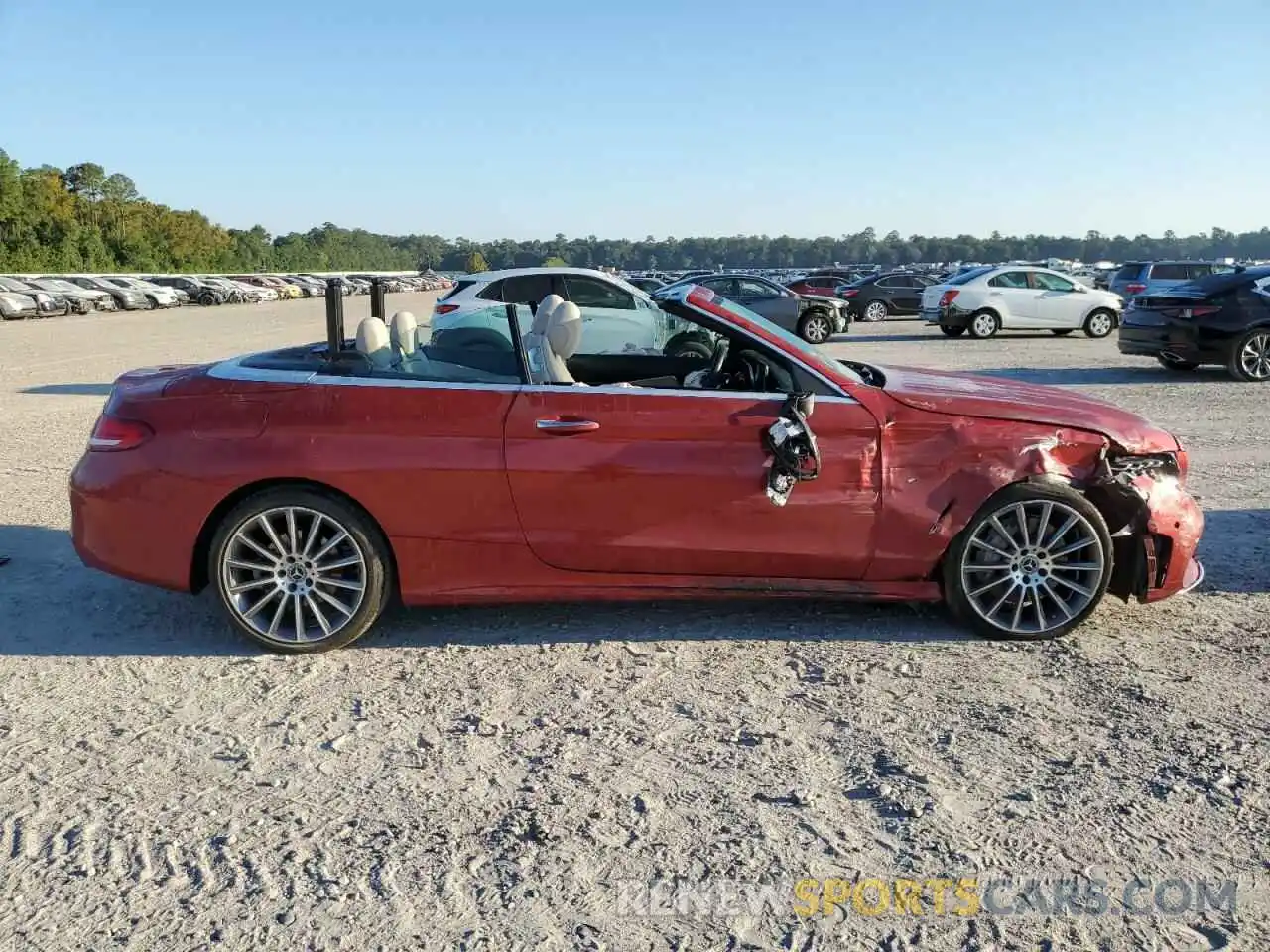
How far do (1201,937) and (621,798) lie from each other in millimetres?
1556

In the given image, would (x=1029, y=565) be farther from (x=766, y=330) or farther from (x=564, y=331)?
(x=564, y=331)

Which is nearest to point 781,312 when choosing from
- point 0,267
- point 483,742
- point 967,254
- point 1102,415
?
point 1102,415

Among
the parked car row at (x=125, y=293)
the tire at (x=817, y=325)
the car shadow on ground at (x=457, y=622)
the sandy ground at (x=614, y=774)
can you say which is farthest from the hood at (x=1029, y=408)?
the parked car row at (x=125, y=293)

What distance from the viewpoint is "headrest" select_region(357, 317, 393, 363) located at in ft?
15.6

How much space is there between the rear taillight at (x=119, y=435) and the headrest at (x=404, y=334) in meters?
1.08

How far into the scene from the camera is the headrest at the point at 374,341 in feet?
15.6

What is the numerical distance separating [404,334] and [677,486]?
1.46 meters

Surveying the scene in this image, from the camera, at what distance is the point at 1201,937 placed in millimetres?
2607

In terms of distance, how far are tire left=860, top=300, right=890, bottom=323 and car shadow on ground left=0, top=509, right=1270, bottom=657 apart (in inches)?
1042

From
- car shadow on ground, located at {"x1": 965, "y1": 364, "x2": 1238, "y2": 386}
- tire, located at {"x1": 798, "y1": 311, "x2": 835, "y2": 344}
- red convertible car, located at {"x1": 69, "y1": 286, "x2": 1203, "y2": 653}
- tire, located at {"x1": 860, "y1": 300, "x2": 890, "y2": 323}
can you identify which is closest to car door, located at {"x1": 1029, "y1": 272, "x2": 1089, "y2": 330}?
tire, located at {"x1": 798, "y1": 311, "x2": 835, "y2": 344}

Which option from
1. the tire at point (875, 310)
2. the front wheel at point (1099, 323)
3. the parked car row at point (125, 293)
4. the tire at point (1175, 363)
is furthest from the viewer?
the parked car row at point (125, 293)

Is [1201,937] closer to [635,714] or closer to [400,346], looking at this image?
[635,714]

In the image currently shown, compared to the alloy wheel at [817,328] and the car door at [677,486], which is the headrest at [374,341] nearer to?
the car door at [677,486]

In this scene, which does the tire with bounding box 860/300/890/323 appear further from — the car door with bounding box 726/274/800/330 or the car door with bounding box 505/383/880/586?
the car door with bounding box 505/383/880/586
